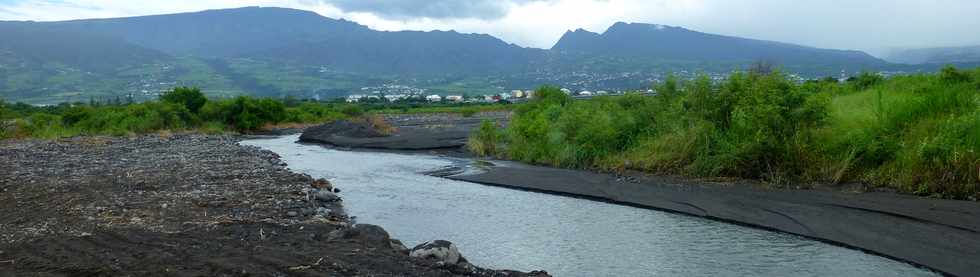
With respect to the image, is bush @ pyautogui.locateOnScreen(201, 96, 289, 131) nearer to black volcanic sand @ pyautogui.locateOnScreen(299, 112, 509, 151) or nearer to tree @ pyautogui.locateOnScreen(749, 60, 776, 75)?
black volcanic sand @ pyautogui.locateOnScreen(299, 112, 509, 151)

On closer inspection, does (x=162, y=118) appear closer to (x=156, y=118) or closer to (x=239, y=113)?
(x=156, y=118)

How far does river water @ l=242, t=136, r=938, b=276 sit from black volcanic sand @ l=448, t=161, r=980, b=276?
1.92ft

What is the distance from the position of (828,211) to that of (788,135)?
7.09 m

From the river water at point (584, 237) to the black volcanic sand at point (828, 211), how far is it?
1.92 feet

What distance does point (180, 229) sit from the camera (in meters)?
14.6

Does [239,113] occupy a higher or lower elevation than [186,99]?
lower

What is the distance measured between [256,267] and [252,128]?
6486 centimetres

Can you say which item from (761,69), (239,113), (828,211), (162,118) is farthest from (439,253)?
(239,113)

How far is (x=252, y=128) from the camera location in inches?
2857

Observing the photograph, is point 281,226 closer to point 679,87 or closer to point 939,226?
point 939,226

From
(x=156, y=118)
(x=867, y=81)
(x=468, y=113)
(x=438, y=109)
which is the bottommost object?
(x=438, y=109)

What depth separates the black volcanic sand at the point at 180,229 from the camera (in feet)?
37.0

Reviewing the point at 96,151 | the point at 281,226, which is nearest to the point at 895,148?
the point at 281,226

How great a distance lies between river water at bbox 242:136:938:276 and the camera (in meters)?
13.5
